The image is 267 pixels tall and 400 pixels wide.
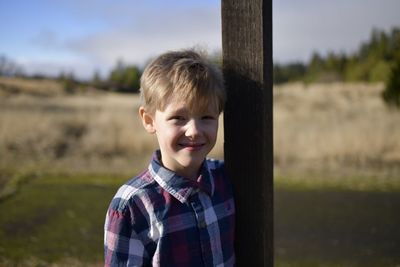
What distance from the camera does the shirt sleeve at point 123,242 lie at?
1539mm

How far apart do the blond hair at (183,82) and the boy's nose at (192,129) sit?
0.05 meters

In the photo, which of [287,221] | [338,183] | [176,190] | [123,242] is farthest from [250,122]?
[338,183]

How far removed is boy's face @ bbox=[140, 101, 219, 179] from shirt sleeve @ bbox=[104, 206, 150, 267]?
26cm

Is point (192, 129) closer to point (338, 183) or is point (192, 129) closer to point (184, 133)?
point (184, 133)

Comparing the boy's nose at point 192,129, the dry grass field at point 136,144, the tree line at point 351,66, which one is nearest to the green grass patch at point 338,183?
the dry grass field at point 136,144

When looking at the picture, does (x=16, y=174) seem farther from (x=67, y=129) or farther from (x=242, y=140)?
(x=242, y=140)

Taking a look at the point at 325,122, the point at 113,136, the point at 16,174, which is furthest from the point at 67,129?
the point at 325,122

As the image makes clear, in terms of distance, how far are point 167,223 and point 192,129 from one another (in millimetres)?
324

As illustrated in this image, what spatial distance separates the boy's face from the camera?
63.9 inches

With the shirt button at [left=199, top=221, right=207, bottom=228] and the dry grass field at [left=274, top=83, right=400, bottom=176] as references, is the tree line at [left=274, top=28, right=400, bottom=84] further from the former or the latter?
the shirt button at [left=199, top=221, right=207, bottom=228]

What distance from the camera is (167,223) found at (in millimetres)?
1579

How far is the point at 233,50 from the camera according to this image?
1.70 metres

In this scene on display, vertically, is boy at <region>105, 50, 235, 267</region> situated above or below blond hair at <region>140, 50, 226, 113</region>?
below

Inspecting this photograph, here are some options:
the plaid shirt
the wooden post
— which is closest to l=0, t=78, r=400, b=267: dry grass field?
the wooden post
